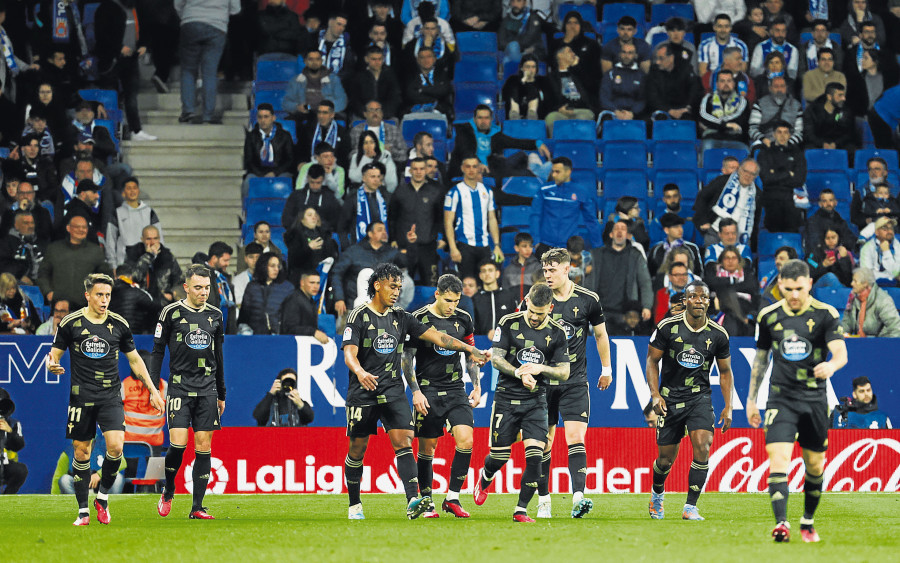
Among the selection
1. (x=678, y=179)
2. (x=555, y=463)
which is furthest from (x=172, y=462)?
(x=678, y=179)

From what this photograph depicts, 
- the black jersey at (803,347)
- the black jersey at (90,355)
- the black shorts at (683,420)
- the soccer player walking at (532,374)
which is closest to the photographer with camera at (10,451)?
the black jersey at (90,355)

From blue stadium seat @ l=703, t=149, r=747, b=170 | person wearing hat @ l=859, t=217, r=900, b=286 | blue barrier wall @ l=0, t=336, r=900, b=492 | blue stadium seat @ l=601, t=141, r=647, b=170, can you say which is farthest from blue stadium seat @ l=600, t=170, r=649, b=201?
blue barrier wall @ l=0, t=336, r=900, b=492

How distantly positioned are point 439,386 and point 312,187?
24.1 feet

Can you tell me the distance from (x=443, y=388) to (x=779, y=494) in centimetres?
372

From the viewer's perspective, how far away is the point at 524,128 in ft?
68.0

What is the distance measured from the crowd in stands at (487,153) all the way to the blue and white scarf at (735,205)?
0.04m

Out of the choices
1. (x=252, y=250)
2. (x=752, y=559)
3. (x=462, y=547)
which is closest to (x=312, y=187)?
(x=252, y=250)

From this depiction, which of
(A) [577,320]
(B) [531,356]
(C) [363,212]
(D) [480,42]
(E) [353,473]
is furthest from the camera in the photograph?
(D) [480,42]

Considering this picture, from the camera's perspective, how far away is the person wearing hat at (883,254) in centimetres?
1864

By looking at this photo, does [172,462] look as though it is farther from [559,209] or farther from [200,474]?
[559,209]

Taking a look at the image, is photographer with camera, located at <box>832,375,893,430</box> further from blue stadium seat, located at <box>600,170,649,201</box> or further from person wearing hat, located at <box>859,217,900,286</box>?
blue stadium seat, located at <box>600,170,649,201</box>

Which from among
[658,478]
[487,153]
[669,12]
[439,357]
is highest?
[669,12]

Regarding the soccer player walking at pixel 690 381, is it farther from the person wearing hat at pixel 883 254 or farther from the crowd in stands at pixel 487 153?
the person wearing hat at pixel 883 254

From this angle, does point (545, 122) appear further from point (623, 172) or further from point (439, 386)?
point (439, 386)
